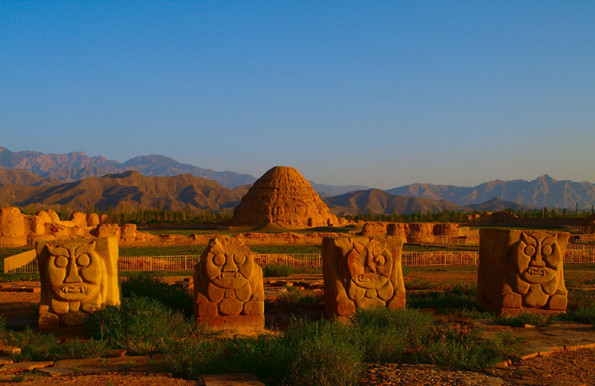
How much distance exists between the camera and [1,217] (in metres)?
27.1

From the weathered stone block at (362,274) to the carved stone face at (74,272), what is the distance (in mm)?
3700

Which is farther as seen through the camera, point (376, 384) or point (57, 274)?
point (57, 274)

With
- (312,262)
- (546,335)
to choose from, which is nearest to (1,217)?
(312,262)

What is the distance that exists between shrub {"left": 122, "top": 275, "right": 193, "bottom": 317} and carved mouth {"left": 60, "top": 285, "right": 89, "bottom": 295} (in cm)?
110

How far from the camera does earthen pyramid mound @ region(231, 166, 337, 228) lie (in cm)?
4575

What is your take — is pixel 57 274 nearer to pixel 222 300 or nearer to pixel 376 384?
pixel 222 300

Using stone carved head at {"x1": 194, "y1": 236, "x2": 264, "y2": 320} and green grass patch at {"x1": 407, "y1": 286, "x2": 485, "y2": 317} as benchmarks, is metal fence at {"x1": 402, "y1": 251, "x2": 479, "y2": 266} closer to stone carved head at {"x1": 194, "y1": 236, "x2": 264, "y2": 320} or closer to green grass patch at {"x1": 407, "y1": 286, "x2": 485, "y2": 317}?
green grass patch at {"x1": 407, "y1": 286, "x2": 485, "y2": 317}

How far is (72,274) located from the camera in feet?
25.7

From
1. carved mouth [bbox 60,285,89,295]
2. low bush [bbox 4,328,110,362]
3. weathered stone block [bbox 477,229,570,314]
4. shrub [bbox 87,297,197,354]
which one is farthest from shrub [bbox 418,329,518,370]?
carved mouth [bbox 60,285,89,295]

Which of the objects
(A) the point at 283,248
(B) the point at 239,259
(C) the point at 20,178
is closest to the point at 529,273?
(B) the point at 239,259

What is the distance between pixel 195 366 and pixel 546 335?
5.11 meters

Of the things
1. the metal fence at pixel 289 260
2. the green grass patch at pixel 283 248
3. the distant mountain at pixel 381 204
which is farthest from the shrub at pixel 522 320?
the distant mountain at pixel 381 204

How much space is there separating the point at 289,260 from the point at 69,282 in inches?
498

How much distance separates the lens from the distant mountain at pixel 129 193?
112062mm
